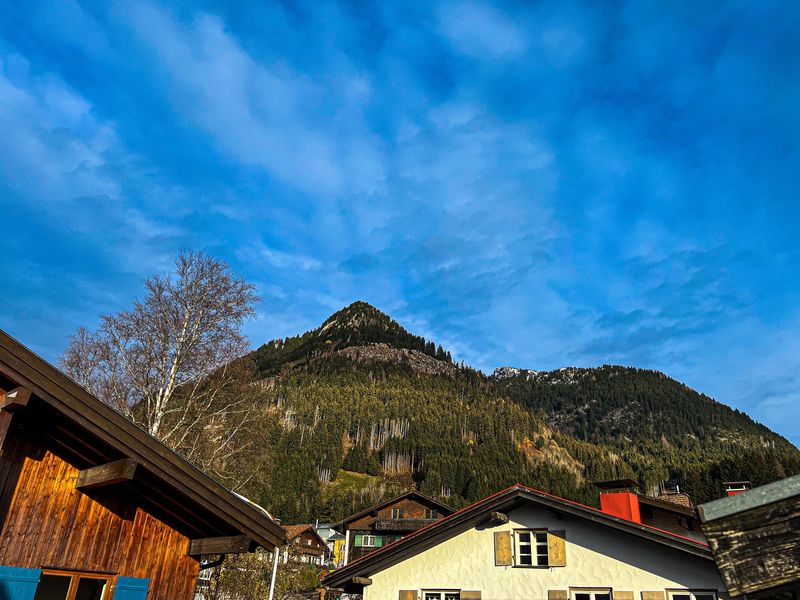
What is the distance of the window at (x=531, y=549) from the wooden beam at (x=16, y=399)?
1439 centimetres

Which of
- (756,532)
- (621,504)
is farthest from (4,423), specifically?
(621,504)

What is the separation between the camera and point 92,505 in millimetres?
7945

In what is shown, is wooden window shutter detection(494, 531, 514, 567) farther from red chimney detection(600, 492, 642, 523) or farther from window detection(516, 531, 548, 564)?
red chimney detection(600, 492, 642, 523)

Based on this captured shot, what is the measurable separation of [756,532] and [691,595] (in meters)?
15.6

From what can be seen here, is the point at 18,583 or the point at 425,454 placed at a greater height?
the point at 425,454

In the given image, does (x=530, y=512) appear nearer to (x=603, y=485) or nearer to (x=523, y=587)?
(x=523, y=587)

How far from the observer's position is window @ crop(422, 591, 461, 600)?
17.1 metres

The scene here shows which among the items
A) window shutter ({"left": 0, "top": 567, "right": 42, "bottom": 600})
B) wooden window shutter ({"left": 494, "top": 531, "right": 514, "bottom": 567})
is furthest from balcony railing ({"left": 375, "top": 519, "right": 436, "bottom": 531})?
window shutter ({"left": 0, "top": 567, "right": 42, "bottom": 600})

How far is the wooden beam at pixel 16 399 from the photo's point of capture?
6.50 m

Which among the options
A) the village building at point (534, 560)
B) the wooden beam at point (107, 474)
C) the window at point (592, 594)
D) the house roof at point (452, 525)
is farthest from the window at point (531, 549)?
the wooden beam at point (107, 474)

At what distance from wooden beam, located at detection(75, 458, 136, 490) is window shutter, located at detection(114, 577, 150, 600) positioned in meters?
1.45

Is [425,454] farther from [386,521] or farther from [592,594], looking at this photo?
[592,594]

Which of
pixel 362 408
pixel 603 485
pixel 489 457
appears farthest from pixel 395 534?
pixel 362 408

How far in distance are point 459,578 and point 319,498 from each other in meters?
103
